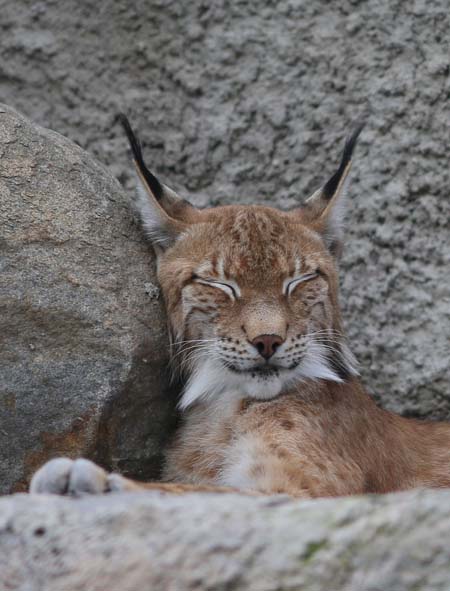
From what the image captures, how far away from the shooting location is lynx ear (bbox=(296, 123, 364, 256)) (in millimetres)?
4227

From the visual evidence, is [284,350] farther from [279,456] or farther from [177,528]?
[177,528]

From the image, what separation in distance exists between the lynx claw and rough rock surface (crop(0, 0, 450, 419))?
2339mm

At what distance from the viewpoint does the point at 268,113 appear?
518cm

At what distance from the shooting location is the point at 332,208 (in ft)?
13.9

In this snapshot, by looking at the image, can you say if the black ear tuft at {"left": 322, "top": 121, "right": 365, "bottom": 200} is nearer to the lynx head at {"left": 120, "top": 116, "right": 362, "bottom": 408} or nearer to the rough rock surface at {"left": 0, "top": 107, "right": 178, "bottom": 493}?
the lynx head at {"left": 120, "top": 116, "right": 362, "bottom": 408}

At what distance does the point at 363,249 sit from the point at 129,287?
1.49 meters

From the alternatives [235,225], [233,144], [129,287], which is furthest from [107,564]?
[233,144]

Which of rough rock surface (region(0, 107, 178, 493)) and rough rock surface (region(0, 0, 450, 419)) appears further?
rough rock surface (region(0, 0, 450, 419))

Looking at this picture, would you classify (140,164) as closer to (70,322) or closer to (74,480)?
(70,322)

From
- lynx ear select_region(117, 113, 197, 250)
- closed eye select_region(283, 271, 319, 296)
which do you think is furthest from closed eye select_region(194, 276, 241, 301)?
lynx ear select_region(117, 113, 197, 250)

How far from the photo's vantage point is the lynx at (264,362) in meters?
3.68

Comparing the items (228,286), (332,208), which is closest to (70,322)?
(228,286)

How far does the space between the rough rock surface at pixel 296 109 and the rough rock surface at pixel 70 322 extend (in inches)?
52.2

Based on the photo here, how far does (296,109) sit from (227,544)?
3.16 meters
